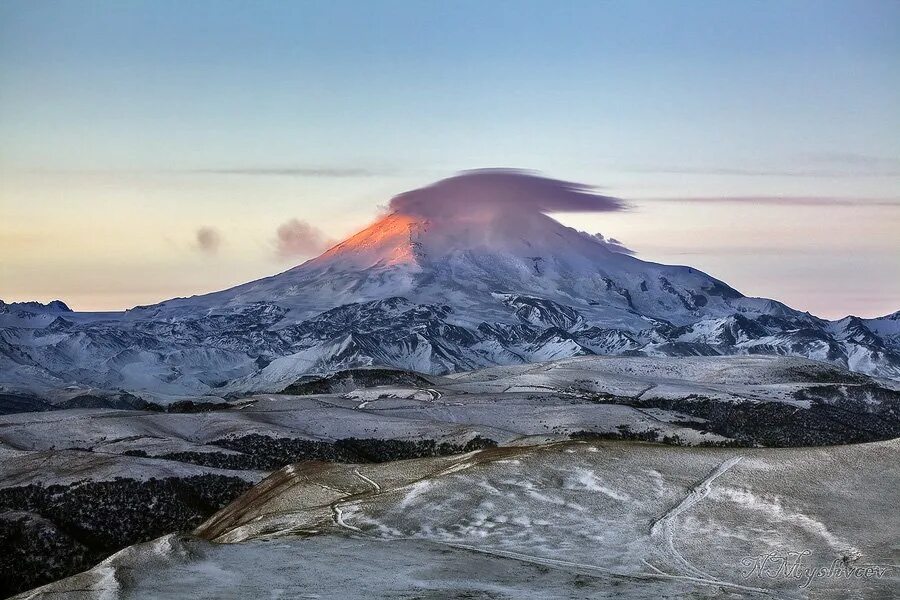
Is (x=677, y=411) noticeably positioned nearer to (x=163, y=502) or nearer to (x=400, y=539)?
(x=163, y=502)

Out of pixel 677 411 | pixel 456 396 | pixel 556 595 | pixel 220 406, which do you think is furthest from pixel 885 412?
pixel 556 595

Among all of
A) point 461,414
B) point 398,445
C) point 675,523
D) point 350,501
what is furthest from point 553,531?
point 461,414

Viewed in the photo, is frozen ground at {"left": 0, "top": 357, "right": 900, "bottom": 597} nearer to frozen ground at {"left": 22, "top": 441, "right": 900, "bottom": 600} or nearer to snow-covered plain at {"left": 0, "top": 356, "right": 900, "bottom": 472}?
frozen ground at {"left": 22, "top": 441, "right": 900, "bottom": 600}

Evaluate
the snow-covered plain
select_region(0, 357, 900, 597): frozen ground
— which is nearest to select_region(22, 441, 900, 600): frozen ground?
select_region(0, 357, 900, 597): frozen ground

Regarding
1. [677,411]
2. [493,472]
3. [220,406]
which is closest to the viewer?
[493,472]
